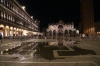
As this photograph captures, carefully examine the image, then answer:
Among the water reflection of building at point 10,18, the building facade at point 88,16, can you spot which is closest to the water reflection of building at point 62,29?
the building facade at point 88,16

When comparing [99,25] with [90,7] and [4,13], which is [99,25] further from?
[4,13]

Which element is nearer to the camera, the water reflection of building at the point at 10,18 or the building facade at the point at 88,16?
the water reflection of building at the point at 10,18

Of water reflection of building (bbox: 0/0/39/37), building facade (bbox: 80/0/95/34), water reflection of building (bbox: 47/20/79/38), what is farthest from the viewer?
water reflection of building (bbox: 47/20/79/38)

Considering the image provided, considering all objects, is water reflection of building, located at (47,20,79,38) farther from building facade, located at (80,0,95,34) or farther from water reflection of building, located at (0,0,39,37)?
water reflection of building, located at (0,0,39,37)

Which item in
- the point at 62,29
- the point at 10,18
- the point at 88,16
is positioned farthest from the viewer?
the point at 62,29

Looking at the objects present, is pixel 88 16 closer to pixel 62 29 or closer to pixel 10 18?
pixel 10 18

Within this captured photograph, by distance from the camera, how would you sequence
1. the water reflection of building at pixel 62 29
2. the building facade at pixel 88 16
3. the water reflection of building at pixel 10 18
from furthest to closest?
the water reflection of building at pixel 62 29
the building facade at pixel 88 16
the water reflection of building at pixel 10 18

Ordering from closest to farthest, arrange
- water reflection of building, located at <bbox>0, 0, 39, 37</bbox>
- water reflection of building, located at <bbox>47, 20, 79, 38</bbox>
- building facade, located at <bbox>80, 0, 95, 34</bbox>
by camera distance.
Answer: water reflection of building, located at <bbox>0, 0, 39, 37</bbox> → building facade, located at <bbox>80, 0, 95, 34</bbox> → water reflection of building, located at <bbox>47, 20, 79, 38</bbox>

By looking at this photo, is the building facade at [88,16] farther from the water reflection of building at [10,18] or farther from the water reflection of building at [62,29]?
the water reflection of building at [62,29]

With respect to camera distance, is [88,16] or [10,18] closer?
[10,18]

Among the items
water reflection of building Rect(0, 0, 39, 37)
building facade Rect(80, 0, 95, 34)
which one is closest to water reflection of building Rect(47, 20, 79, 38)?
building facade Rect(80, 0, 95, 34)

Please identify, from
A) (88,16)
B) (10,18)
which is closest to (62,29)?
(88,16)

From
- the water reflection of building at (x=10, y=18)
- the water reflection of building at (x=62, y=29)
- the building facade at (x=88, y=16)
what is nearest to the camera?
the water reflection of building at (x=10, y=18)

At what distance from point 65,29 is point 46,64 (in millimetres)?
114960
